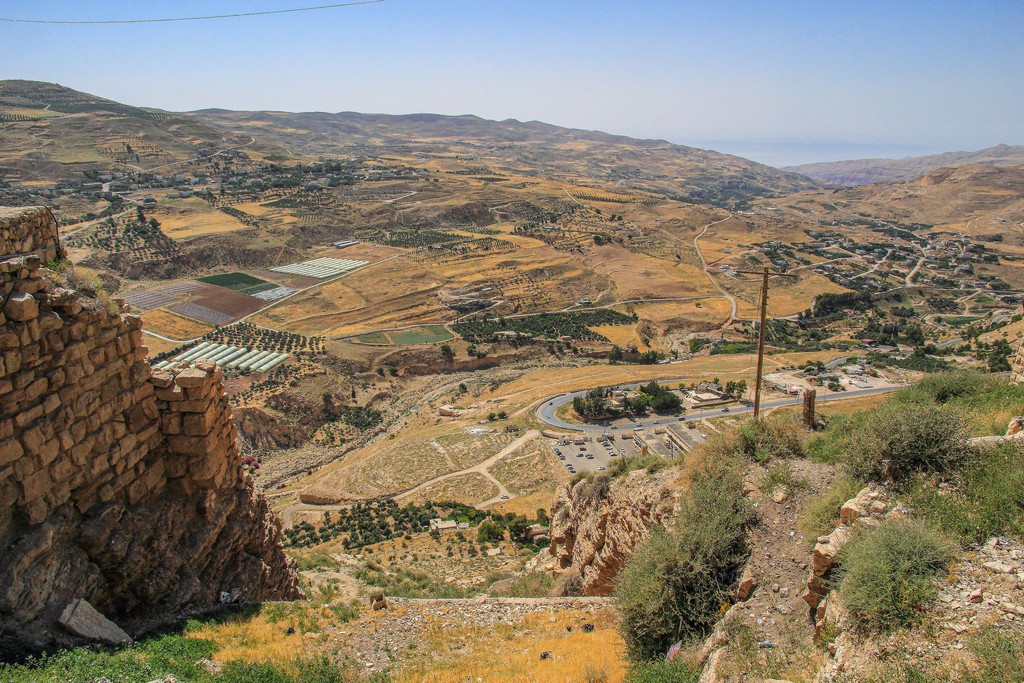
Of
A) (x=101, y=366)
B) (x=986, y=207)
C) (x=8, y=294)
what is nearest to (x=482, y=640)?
(x=101, y=366)

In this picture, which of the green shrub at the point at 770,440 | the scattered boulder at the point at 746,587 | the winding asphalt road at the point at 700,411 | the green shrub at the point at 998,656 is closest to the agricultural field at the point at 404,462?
the winding asphalt road at the point at 700,411

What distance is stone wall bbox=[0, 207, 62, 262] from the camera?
7492 mm

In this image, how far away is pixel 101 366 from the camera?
8703 mm

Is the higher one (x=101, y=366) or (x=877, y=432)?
(x=101, y=366)

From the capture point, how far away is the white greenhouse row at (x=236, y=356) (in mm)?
52656

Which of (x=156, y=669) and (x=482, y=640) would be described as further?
(x=482, y=640)

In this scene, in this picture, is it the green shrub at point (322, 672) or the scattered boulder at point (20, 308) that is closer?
the scattered boulder at point (20, 308)

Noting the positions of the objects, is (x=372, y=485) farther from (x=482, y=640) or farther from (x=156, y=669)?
(x=156, y=669)

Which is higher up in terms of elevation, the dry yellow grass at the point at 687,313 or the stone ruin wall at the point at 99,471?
the stone ruin wall at the point at 99,471

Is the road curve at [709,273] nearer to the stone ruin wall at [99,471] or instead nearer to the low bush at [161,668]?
the stone ruin wall at [99,471]

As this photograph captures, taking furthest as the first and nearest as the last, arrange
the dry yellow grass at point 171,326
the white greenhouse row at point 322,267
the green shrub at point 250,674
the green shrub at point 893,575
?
the white greenhouse row at point 322,267 < the dry yellow grass at point 171,326 < the green shrub at point 250,674 < the green shrub at point 893,575

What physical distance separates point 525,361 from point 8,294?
59.3 m

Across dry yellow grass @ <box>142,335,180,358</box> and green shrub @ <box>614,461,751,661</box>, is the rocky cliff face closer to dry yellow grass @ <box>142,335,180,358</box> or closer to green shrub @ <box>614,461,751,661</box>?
green shrub @ <box>614,461,751,661</box>

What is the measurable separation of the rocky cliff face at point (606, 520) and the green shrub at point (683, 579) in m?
1.66
